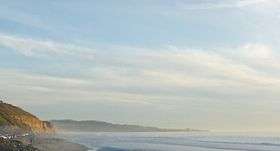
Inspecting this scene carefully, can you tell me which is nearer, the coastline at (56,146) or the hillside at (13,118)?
the coastline at (56,146)

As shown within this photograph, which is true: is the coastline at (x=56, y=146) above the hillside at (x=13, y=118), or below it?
below

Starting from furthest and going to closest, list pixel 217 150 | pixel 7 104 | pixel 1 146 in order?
pixel 7 104, pixel 217 150, pixel 1 146

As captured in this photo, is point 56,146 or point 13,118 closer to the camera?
point 56,146

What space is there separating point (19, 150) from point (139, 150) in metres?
30.4

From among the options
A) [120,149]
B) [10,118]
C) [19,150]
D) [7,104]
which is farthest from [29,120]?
[19,150]

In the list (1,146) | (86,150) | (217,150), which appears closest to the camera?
(1,146)

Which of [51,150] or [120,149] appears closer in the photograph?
[51,150]

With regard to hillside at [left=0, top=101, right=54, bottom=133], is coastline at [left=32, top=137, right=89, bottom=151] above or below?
below

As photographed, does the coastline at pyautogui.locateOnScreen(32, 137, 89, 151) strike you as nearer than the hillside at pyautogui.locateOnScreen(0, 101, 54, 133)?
Yes

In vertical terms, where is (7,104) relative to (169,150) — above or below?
above

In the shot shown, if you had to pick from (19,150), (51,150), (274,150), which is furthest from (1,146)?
(274,150)

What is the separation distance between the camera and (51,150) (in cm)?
7756

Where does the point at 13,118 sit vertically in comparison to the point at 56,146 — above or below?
above

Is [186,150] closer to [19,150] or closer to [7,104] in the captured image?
[19,150]
